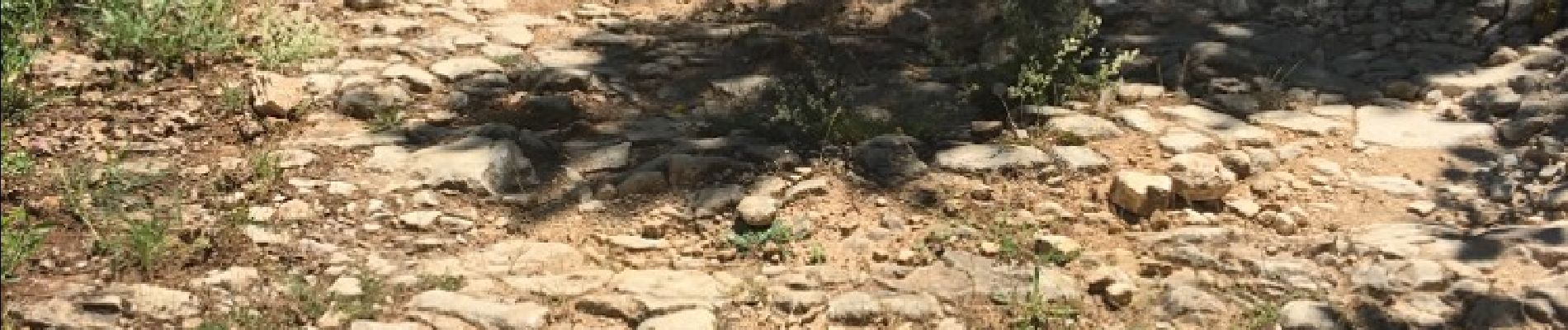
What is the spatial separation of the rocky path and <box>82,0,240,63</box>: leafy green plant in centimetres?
36

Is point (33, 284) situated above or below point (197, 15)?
below

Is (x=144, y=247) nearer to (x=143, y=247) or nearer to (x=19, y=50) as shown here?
(x=143, y=247)

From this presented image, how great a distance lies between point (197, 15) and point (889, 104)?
9.21ft

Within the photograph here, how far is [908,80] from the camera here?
584 centimetres

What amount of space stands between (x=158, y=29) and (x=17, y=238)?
1676mm

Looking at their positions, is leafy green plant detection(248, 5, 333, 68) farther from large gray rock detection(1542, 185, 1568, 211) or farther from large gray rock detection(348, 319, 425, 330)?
large gray rock detection(1542, 185, 1568, 211)

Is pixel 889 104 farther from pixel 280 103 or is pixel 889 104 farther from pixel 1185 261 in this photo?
pixel 280 103

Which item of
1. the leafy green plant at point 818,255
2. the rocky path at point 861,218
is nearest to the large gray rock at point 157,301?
the rocky path at point 861,218

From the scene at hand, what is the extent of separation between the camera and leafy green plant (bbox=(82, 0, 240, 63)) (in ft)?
16.6

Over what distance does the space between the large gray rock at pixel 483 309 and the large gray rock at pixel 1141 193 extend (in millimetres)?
2009

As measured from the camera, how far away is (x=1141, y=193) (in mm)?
4520

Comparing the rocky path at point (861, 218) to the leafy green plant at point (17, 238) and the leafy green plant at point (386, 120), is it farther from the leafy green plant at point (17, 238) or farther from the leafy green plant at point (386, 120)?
the leafy green plant at point (17, 238)

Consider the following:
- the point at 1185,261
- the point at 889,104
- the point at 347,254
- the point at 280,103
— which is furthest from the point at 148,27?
the point at 1185,261

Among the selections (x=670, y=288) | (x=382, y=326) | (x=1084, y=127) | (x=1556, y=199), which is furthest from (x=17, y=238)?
(x=1556, y=199)
